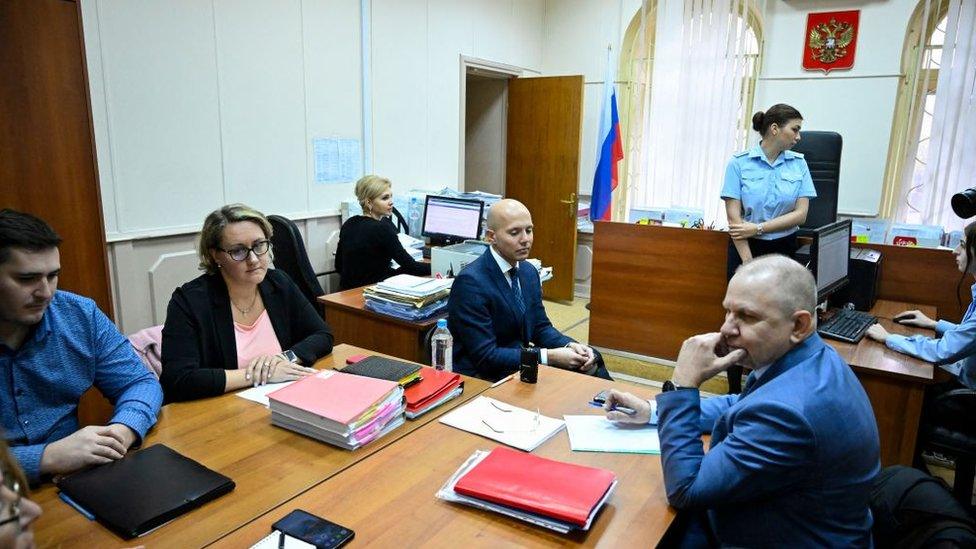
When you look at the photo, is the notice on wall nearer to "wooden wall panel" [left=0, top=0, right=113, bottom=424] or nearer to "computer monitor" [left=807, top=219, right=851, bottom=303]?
"wooden wall panel" [left=0, top=0, right=113, bottom=424]

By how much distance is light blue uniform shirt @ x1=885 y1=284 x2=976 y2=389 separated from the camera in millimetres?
2164

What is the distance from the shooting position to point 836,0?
15.5 feet

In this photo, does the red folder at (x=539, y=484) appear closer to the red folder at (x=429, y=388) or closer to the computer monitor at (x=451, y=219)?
the red folder at (x=429, y=388)

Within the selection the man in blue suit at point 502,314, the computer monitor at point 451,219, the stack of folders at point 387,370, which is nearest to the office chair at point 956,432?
the man in blue suit at point 502,314

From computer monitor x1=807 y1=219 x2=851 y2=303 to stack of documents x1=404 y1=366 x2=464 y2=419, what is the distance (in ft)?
5.46

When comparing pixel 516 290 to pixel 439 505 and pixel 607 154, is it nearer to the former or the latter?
pixel 439 505

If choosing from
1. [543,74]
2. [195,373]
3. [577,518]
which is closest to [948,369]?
[577,518]

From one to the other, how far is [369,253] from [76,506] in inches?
98.0

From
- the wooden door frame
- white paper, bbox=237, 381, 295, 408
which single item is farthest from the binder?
the wooden door frame

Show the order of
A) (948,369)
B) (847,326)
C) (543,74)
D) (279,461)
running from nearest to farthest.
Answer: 1. (279,461)
2. (948,369)
3. (847,326)
4. (543,74)

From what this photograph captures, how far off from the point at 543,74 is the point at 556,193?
137 cm

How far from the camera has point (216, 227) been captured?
6.51 feet

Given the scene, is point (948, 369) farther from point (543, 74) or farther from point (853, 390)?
point (543, 74)

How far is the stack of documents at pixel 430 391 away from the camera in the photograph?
170cm
